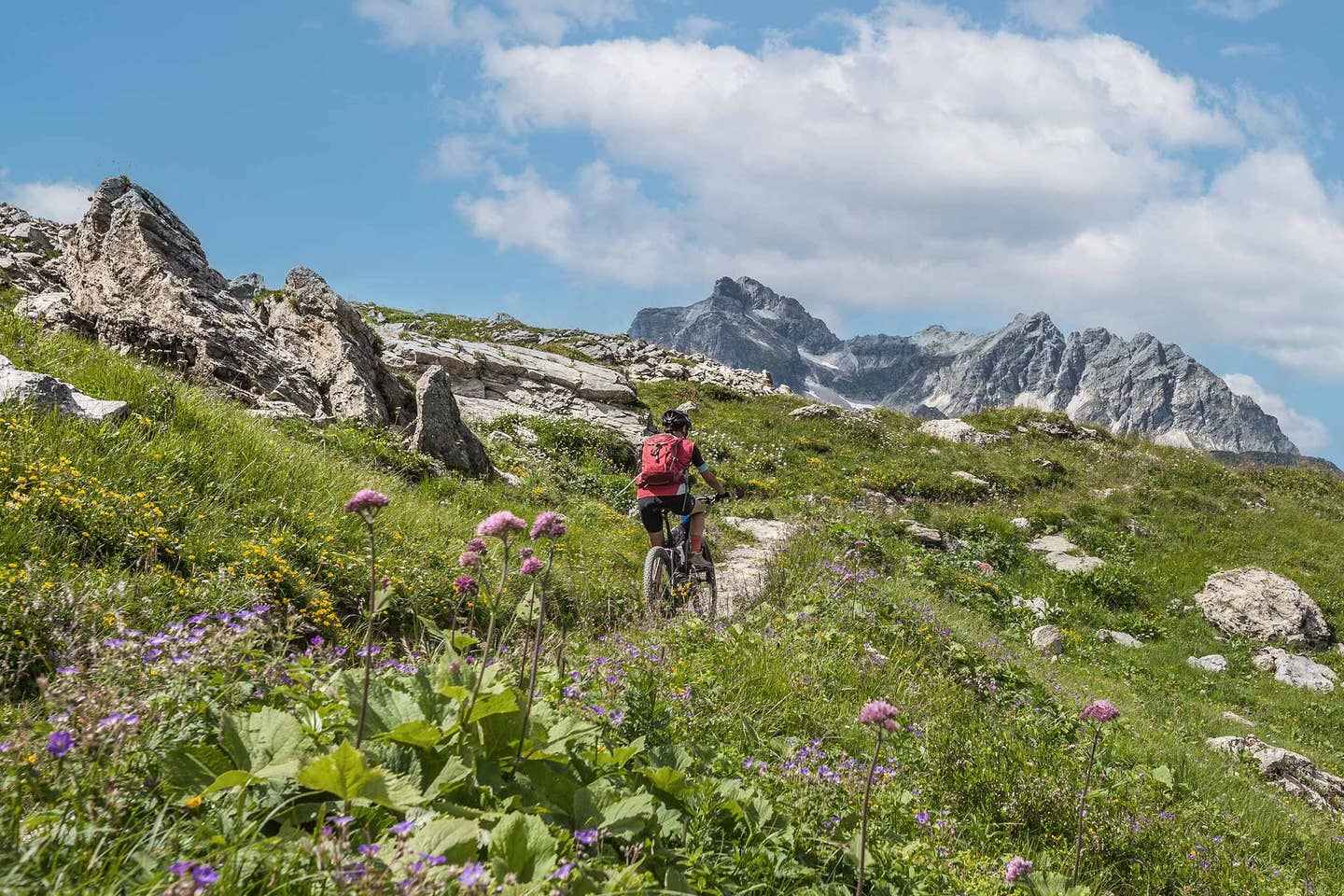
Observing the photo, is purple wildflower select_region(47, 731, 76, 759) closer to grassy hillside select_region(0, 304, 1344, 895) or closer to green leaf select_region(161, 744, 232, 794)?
grassy hillside select_region(0, 304, 1344, 895)

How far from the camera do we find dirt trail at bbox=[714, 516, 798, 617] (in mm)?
9031

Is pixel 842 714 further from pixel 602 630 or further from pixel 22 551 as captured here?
pixel 22 551

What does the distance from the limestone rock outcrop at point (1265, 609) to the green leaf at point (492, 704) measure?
1614cm

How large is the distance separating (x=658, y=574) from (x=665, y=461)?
1.43 meters

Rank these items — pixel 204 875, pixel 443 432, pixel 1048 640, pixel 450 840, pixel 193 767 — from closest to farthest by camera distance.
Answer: pixel 204 875
pixel 450 840
pixel 193 767
pixel 1048 640
pixel 443 432

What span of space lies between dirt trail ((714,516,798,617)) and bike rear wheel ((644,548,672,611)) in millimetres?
744

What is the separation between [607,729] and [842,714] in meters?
2.59

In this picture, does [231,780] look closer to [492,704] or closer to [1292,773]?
[492,704]

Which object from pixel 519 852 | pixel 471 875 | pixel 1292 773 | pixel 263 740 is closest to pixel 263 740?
pixel 263 740

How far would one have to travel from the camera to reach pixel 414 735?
2285mm

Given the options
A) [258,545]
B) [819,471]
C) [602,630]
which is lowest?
[602,630]

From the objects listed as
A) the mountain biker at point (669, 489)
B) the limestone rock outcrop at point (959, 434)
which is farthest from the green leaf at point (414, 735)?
the limestone rock outcrop at point (959, 434)

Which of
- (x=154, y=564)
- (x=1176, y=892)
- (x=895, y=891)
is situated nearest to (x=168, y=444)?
(x=154, y=564)

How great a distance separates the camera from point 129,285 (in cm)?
1272
